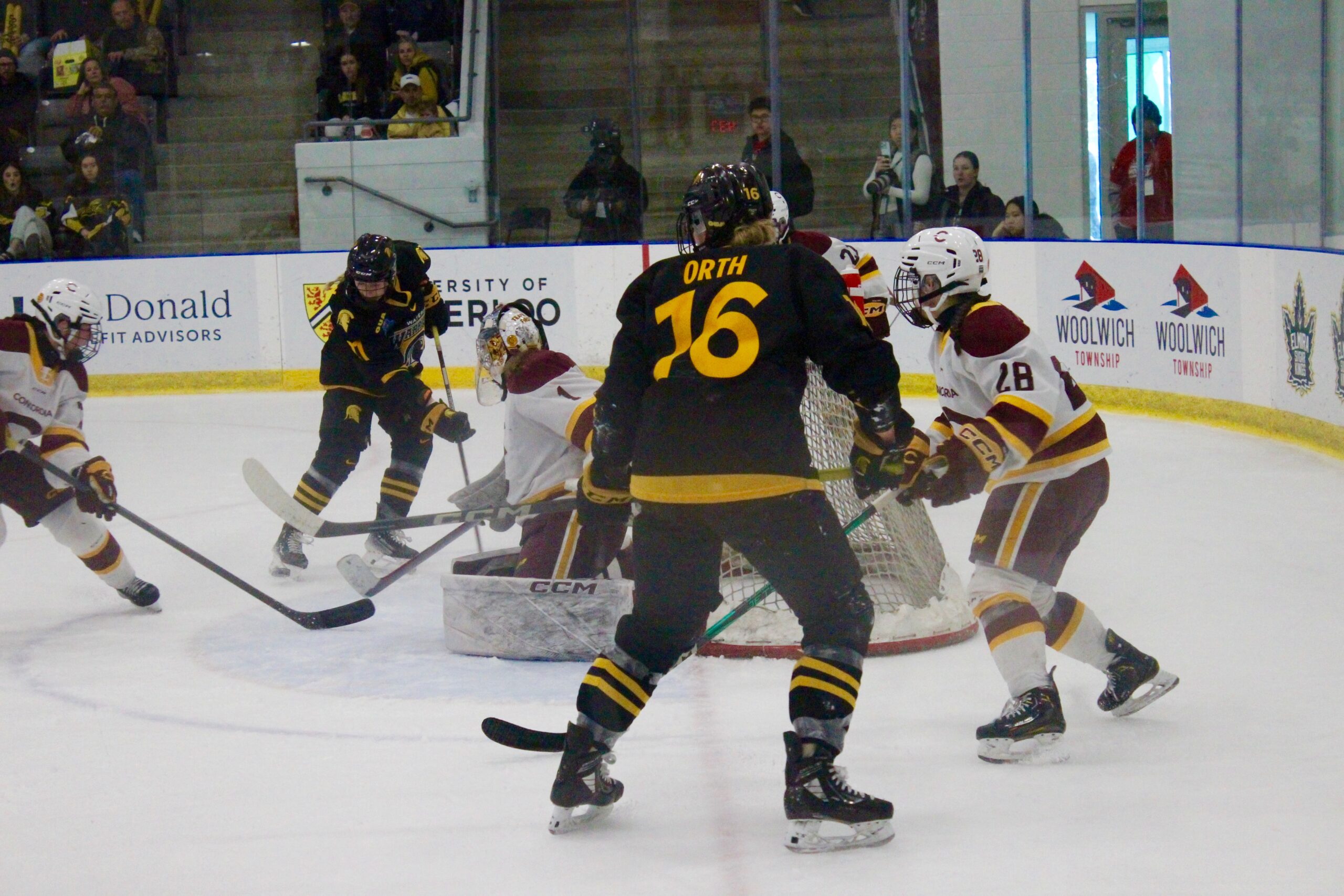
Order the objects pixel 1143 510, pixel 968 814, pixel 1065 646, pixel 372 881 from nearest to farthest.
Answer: pixel 372 881 < pixel 968 814 < pixel 1065 646 < pixel 1143 510

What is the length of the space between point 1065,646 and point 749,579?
998mm

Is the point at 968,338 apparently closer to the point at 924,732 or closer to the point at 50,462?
the point at 924,732

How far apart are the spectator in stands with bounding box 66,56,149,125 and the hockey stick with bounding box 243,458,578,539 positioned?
266 inches

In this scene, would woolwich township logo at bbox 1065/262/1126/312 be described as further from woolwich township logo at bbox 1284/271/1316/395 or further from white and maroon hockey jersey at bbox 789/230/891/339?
white and maroon hockey jersey at bbox 789/230/891/339

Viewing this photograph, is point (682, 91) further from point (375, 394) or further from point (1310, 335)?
point (375, 394)

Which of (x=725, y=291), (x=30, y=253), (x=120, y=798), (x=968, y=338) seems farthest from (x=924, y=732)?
(x=30, y=253)

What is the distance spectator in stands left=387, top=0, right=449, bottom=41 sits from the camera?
35.8 feet

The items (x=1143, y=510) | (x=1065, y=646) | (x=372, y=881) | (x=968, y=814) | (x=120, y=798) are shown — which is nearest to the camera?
(x=372, y=881)

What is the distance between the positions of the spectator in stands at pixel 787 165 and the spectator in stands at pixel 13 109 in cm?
477

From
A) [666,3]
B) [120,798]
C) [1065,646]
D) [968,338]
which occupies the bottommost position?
[120,798]

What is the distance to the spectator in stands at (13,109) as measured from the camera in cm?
1024

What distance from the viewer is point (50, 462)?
430cm

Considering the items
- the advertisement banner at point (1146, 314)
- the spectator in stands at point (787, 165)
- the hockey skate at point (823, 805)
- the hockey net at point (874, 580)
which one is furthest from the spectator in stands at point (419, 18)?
the hockey skate at point (823, 805)

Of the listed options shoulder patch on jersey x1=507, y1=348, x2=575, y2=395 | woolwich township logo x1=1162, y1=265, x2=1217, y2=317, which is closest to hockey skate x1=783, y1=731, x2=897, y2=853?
shoulder patch on jersey x1=507, y1=348, x2=575, y2=395
